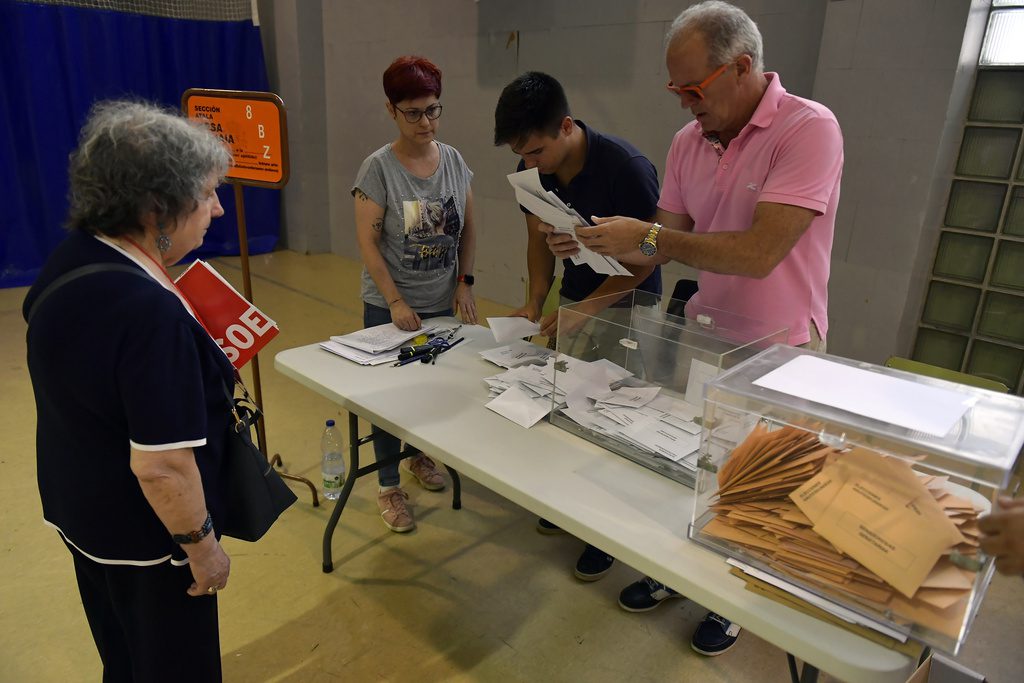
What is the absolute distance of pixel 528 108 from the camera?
1.63 meters

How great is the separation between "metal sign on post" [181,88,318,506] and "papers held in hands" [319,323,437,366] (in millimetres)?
555

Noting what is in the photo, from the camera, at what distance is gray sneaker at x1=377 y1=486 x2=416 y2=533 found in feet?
7.39

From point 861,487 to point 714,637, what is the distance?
111 centimetres

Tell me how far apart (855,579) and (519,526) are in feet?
5.13

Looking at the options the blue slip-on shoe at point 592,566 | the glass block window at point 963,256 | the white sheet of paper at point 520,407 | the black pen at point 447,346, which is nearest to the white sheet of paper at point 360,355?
the black pen at point 447,346

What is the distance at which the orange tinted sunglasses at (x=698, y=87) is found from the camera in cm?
132

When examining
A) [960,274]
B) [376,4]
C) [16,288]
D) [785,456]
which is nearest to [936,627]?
[785,456]

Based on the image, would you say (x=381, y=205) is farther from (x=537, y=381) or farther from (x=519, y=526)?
(x=519, y=526)

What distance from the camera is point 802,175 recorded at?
1300mm

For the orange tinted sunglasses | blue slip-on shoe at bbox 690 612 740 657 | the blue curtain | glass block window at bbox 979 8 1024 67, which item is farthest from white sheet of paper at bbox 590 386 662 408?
the blue curtain

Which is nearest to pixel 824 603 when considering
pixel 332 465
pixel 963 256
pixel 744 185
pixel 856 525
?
pixel 856 525

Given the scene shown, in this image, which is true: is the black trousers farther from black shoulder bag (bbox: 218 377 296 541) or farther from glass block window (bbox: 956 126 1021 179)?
glass block window (bbox: 956 126 1021 179)

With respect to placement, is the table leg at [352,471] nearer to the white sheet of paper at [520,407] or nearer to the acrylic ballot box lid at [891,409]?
the white sheet of paper at [520,407]

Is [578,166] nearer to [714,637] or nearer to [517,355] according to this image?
[517,355]
